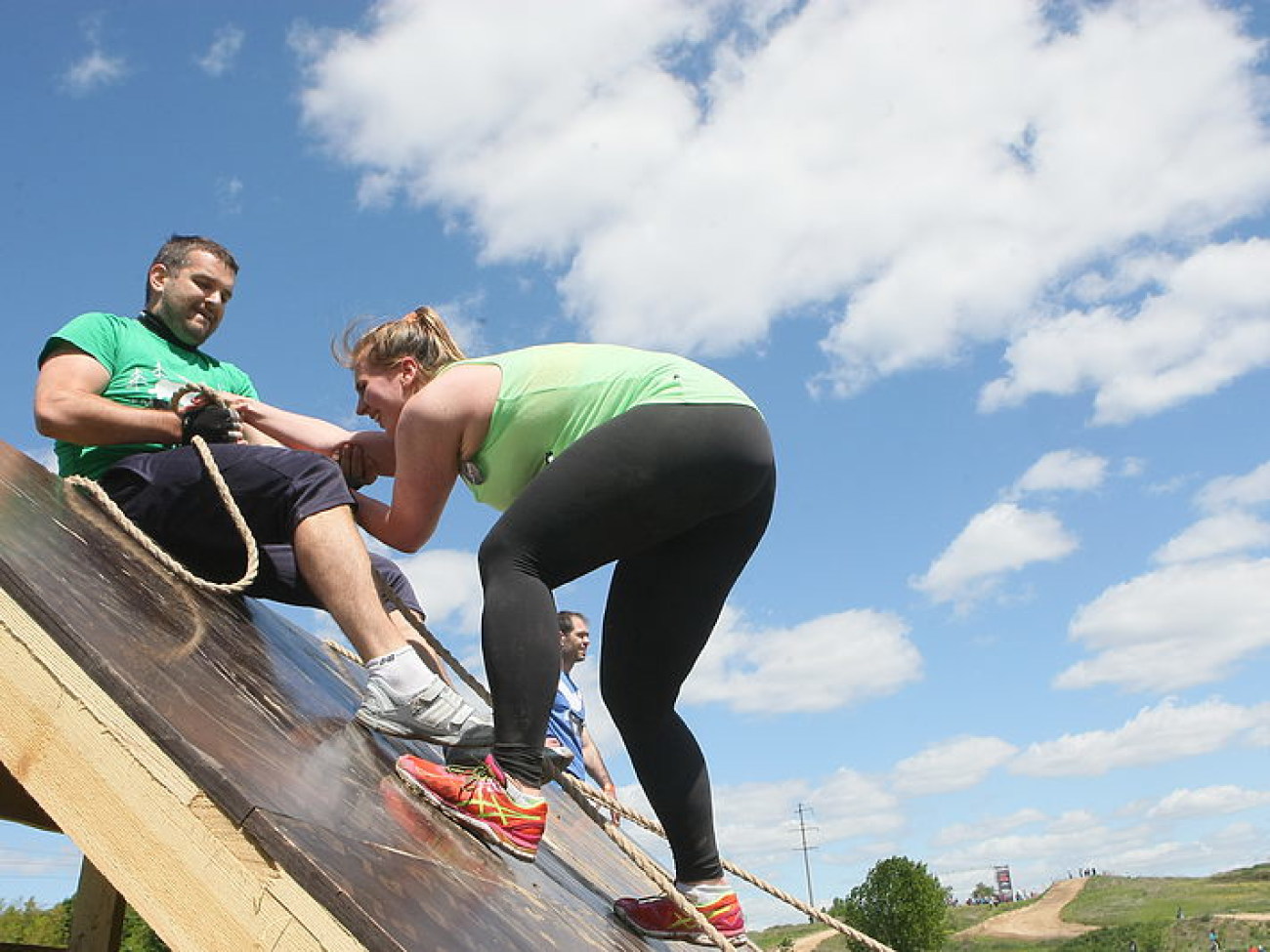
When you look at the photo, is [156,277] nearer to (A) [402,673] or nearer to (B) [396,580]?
(B) [396,580]

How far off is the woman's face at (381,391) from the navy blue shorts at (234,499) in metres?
0.26

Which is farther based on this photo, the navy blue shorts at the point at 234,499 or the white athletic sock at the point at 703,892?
the navy blue shorts at the point at 234,499

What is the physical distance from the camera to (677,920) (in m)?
2.94

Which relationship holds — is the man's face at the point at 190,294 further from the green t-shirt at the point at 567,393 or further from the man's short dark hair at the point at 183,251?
the green t-shirt at the point at 567,393

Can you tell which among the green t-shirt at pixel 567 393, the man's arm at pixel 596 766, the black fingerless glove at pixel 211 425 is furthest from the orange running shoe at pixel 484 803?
the man's arm at pixel 596 766

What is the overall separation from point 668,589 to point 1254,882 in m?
139

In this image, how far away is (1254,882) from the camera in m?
118

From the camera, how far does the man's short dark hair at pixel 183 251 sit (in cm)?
418

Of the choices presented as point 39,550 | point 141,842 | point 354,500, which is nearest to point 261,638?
point 354,500

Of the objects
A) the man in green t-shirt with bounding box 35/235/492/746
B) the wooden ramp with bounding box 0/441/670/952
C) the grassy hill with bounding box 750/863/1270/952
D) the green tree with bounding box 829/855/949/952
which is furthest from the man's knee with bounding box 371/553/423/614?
the green tree with bounding box 829/855/949/952

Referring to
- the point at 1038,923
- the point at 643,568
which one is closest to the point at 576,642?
the point at 643,568

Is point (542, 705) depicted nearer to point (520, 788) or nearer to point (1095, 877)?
point (520, 788)

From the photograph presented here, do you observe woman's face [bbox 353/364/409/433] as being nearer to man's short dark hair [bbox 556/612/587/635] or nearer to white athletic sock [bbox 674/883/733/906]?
white athletic sock [bbox 674/883/733/906]

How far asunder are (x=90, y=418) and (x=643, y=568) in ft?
6.14
